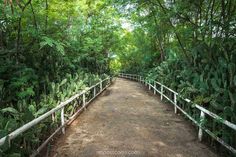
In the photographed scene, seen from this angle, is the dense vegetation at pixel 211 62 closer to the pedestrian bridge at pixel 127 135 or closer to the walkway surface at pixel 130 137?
the pedestrian bridge at pixel 127 135

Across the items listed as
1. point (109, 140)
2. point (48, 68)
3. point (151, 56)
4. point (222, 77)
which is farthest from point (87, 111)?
point (151, 56)

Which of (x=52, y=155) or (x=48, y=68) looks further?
(x=48, y=68)

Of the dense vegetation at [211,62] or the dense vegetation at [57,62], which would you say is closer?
the dense vegetation at [57,62]

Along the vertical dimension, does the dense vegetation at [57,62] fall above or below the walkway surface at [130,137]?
above

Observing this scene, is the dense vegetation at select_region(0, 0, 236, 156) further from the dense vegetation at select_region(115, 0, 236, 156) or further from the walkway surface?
the walkway surface

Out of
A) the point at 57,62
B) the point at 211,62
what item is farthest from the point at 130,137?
the point at 57,62

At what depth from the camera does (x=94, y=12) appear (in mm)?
16469

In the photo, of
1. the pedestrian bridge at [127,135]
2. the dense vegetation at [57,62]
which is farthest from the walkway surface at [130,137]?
the dense vegetation at [57,62]

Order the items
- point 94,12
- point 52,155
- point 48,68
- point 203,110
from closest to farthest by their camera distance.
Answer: point 52,155 < point 203,110 < point 48,68 < point 94,12

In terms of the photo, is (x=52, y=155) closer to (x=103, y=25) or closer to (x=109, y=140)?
(x=109, y=140)

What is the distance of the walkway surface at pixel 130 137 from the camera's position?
5141mm

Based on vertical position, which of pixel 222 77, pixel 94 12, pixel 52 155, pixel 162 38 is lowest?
pixel 52 155

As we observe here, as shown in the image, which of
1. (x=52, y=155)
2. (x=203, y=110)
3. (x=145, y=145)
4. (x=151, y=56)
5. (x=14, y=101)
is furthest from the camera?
(x=151, y=56)

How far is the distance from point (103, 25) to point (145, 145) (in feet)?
47.8
